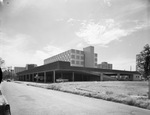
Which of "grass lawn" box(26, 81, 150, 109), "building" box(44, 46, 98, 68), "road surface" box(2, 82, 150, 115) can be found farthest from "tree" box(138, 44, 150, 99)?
"building" box(44, 46, 98, 68)

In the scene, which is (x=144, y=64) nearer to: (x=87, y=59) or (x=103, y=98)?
(x=103, y=98)

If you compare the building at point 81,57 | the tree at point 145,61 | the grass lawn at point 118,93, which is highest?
the building at point 81,57

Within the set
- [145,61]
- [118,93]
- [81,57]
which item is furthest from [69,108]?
[81,57]

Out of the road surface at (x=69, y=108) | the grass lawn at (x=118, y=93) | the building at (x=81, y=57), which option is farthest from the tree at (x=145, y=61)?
the building at (x=81, y=57)

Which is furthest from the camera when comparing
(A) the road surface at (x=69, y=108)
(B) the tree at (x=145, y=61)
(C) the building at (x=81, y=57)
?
(C) the building at (x=81, y=57)

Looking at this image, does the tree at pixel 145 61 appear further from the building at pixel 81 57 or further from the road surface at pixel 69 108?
the building at pixel 81 57

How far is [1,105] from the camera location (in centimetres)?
236

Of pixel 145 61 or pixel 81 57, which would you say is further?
pixel 81 57

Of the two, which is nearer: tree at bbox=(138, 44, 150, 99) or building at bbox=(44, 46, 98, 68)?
tree at bbox=(138, 44, 150, 99)

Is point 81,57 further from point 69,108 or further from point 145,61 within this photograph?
point 69,108

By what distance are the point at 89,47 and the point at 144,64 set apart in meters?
102

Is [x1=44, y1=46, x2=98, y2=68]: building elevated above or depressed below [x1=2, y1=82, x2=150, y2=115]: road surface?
above

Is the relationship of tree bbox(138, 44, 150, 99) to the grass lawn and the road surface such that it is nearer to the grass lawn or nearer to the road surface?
the grass lawn

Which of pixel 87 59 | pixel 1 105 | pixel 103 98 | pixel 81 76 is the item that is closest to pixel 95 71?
pixel 81 76
